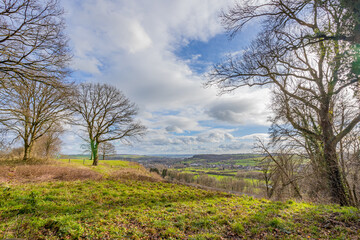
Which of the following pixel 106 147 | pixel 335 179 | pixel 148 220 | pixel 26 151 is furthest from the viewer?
pixel 106 147

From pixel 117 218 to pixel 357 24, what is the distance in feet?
31.5

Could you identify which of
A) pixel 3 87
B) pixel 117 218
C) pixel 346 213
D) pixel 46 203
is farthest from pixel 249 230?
pixel 3 87

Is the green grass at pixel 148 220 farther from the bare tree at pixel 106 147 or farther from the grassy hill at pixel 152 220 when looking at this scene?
the bare tree at pixel 106 147

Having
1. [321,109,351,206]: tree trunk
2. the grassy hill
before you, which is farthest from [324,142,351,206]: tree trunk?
the grassy hill

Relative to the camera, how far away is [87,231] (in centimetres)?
460

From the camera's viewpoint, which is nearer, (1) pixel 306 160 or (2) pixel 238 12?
(2) pixel 238 12

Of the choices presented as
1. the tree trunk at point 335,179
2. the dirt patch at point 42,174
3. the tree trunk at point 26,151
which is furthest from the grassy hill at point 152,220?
the tree trunk at point 26,151

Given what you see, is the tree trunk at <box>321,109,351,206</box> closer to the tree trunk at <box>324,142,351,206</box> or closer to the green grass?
the tree trunk at <box>324,142,351,206</box>

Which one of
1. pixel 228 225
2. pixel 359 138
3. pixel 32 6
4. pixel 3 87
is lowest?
pixel 228 225

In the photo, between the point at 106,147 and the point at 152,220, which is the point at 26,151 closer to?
the point at 106,147

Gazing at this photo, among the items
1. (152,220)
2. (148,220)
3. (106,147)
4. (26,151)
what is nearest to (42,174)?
(26,151)

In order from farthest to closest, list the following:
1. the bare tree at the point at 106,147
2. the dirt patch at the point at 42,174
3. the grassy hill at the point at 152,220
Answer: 1. the bare tree at the point at 106,147
2. the dirt patch at the point at 42,174
3. the grassy hill at the point at 152,220

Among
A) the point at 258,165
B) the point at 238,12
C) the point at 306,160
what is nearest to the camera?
the point at 238,12

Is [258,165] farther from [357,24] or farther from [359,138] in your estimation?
[357,24]
